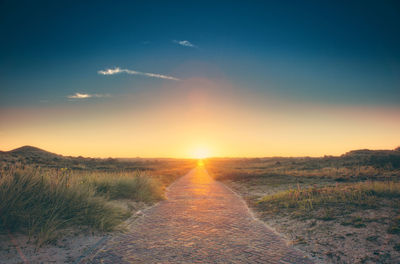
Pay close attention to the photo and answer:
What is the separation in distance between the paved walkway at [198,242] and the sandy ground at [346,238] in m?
0.65

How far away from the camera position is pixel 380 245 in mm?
6660

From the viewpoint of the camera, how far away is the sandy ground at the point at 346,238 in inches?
246

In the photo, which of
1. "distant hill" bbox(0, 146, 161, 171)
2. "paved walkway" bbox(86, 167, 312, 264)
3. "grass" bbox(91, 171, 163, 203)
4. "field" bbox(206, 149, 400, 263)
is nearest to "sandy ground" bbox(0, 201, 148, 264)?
"paved walkway" bbox(86, 167, 312, 264)

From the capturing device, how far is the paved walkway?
20.1 ft

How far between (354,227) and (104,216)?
8.82 metres

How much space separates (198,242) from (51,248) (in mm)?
4093

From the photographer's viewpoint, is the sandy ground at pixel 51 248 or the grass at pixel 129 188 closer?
the sandy ground at pixel 51 248

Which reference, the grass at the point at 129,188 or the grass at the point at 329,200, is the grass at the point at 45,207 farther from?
the grass at the point at 329,200

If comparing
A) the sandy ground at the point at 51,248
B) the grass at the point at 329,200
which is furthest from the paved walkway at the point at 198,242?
the grass at the point at 329,200

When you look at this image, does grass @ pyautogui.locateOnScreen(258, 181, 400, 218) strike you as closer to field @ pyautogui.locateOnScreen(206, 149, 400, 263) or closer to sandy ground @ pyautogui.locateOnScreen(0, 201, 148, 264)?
field @ pyautogui.locateOnScreen(206, 149, 400, 263)

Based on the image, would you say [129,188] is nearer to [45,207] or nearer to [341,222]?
[45,207]

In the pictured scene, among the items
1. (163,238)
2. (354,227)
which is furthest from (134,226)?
(354,227)

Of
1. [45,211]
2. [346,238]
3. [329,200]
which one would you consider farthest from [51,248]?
[329,200]

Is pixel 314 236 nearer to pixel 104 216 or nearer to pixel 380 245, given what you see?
pixel 380 245
